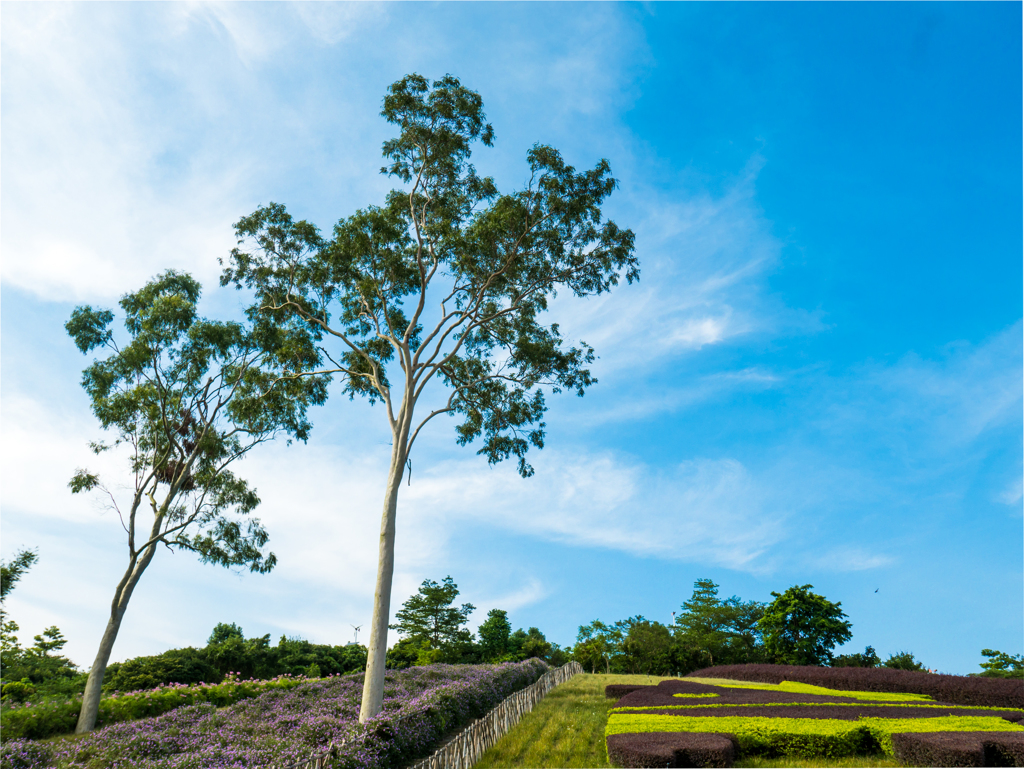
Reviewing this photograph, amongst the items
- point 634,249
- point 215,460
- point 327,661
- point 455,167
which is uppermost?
point 455,167

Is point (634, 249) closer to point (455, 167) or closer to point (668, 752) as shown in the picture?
point (455, 167)

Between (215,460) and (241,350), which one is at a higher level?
(241,350)

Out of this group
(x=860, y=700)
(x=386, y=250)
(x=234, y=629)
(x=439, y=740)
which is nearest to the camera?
(x=439, y=740)

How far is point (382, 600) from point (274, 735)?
9.56ft

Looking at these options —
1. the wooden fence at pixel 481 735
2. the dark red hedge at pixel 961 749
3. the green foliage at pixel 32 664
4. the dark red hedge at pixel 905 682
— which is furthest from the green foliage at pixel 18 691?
the dark red hedge at pixel 905 682

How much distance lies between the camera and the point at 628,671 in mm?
36688

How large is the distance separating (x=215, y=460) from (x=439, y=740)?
12.0 meters

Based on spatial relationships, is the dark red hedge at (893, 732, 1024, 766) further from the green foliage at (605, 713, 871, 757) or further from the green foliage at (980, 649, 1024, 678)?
the green foliage at (980, 649, 1024, 678)

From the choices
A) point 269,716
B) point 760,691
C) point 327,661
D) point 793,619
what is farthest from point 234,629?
point 793,619

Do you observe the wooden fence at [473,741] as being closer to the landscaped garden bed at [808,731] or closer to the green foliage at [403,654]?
the landscaped garden bed at [808,731]

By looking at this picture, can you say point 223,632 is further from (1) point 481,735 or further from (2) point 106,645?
(1) point 481,735

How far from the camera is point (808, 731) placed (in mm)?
9242

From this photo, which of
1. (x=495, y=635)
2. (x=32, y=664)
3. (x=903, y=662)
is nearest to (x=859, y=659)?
(x=903, y=662)

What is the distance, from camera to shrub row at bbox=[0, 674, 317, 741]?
12312 mm
